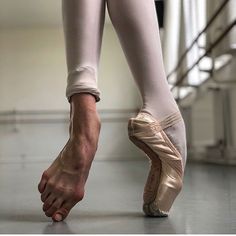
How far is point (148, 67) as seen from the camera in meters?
0.83

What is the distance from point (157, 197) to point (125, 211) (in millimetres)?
96

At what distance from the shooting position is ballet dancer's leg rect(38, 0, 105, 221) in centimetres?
76

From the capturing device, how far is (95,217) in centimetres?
80

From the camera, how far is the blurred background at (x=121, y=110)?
36.2 inches

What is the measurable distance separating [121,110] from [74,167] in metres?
5.32

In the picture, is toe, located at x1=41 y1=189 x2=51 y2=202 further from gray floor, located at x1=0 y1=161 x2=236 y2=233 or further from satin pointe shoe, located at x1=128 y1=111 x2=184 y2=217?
satin pointe shoe, located at x1=128 y1=111 x2=184 y2=217

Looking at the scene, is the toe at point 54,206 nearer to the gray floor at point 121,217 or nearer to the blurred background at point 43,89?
the gray floor at point 121,217

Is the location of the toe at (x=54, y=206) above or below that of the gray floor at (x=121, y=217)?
above

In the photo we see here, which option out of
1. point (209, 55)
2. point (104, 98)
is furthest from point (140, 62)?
point (104, 98)

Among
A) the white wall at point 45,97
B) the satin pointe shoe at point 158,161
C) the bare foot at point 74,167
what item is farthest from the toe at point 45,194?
the white wall at point 45,97

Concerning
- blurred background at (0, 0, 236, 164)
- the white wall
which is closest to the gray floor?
blurred background at (0, 0, 236, 164)

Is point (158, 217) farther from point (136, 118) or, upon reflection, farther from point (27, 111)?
point (27, 111)

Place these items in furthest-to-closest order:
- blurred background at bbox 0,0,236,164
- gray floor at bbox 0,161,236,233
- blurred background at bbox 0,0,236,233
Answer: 1. blurred background at bbox 0,0,236,164
2. blurred background at bbox 0,0,236,233
3. gray floor at bbox 0,161,236,233

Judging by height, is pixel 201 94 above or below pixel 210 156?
above
